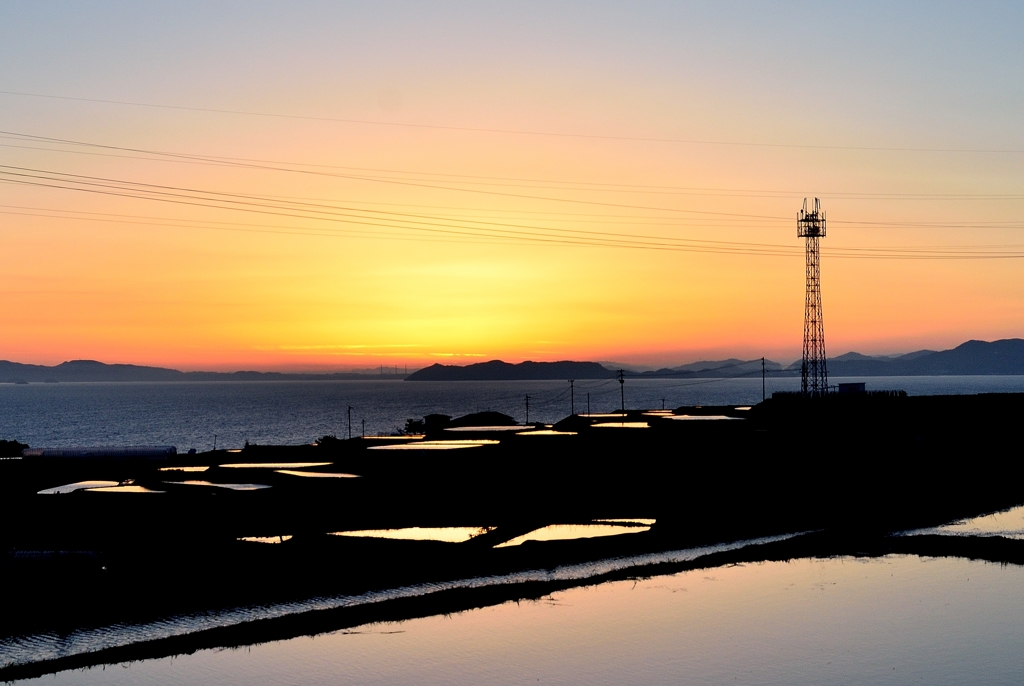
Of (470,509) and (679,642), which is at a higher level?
(470,509)

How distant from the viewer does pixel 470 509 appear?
50.1 metres

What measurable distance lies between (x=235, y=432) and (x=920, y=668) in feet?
536

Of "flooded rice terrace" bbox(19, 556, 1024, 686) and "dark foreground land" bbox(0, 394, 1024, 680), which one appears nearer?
"flooded rice terrace" bbox(19, 556, 1024, 686)

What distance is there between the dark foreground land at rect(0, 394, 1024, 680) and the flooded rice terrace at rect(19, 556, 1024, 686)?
70.9 inches

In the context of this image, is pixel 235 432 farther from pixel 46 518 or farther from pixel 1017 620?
pixel 1017 620

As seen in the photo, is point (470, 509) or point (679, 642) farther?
point (470, 509)

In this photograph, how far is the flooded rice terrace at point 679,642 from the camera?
22781mm

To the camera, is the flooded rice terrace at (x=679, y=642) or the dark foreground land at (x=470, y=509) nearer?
the flooded rice terrace at (x=679, y=642)

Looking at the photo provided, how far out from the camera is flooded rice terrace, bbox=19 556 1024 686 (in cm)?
2278

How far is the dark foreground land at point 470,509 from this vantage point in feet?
103

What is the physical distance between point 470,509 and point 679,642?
83.6 ft

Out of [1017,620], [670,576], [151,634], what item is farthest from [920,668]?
[151,634]

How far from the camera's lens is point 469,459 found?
58.2m

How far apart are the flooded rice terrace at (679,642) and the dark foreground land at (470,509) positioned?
1.80 meters
